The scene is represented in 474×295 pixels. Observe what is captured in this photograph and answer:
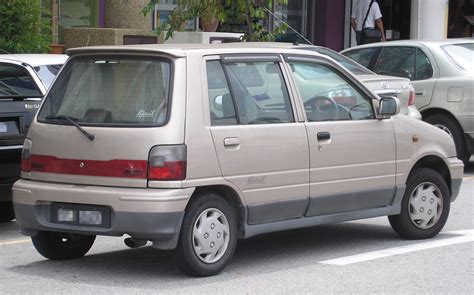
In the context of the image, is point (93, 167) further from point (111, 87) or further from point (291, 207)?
point (291, 207)

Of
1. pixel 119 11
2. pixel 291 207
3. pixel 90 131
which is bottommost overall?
pixel 291 207

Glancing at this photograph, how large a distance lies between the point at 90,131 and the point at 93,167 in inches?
11.1

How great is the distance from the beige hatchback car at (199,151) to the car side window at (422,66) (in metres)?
5.86

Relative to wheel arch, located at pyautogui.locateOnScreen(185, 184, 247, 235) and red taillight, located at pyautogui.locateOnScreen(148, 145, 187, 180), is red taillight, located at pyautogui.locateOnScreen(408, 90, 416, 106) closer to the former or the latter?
wheel arch, located at pyautogui.locateOnScreen(185, 184, 247, 235)

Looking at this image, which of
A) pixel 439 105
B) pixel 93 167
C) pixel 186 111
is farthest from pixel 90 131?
pixel 439 105

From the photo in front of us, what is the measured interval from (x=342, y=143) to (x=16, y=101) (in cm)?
340

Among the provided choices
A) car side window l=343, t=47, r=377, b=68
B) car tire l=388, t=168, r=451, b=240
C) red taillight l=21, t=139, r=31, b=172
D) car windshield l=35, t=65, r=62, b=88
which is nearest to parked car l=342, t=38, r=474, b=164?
car side window l=343, t=47, r=377, b=68

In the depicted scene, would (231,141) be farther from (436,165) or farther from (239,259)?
(436,165)

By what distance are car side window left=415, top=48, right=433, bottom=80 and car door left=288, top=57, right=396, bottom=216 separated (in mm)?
5853

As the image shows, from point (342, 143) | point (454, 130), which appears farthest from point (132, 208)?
point (454, 130)

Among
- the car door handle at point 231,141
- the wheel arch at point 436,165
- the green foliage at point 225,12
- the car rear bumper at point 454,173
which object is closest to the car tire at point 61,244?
the car door handle at point 231,141

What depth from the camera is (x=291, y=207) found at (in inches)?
315

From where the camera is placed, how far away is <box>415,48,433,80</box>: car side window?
1437cm

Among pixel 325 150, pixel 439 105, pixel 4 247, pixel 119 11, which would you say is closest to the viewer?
pixel 325 150
